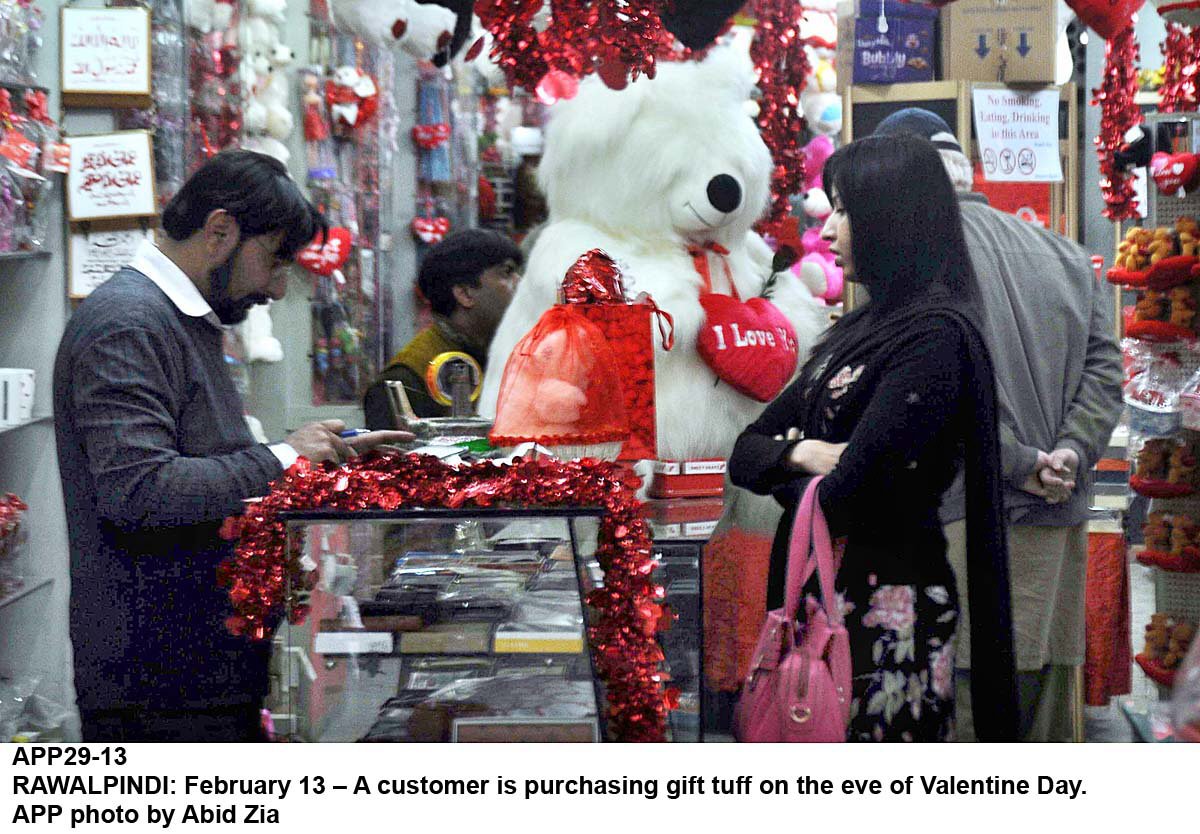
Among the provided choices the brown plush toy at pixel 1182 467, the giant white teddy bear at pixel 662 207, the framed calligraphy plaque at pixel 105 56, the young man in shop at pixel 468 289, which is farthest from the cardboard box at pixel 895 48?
the framed calligraphy plaque at pixel 105 56

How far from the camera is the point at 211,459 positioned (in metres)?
2.04

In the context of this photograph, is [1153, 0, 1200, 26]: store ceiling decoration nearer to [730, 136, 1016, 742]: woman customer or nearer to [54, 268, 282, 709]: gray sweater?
[730, 136, 1016, 742]: woman customer

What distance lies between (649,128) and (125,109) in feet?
4.18

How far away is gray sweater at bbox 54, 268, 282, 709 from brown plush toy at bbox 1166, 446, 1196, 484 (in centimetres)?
232

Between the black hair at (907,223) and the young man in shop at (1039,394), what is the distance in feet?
1.75

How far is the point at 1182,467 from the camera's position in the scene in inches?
133

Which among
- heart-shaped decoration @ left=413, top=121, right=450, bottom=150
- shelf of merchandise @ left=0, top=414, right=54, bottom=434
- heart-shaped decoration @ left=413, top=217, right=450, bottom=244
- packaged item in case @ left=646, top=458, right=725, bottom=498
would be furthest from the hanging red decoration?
heart-shaped decoration @ left=413, top=121, right=450, bottom=150

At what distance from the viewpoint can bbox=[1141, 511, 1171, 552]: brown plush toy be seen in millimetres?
3459

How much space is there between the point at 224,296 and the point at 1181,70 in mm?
2257

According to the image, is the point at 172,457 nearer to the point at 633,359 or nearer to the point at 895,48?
the point at 633,359

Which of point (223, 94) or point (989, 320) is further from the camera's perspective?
point (223, 94)
